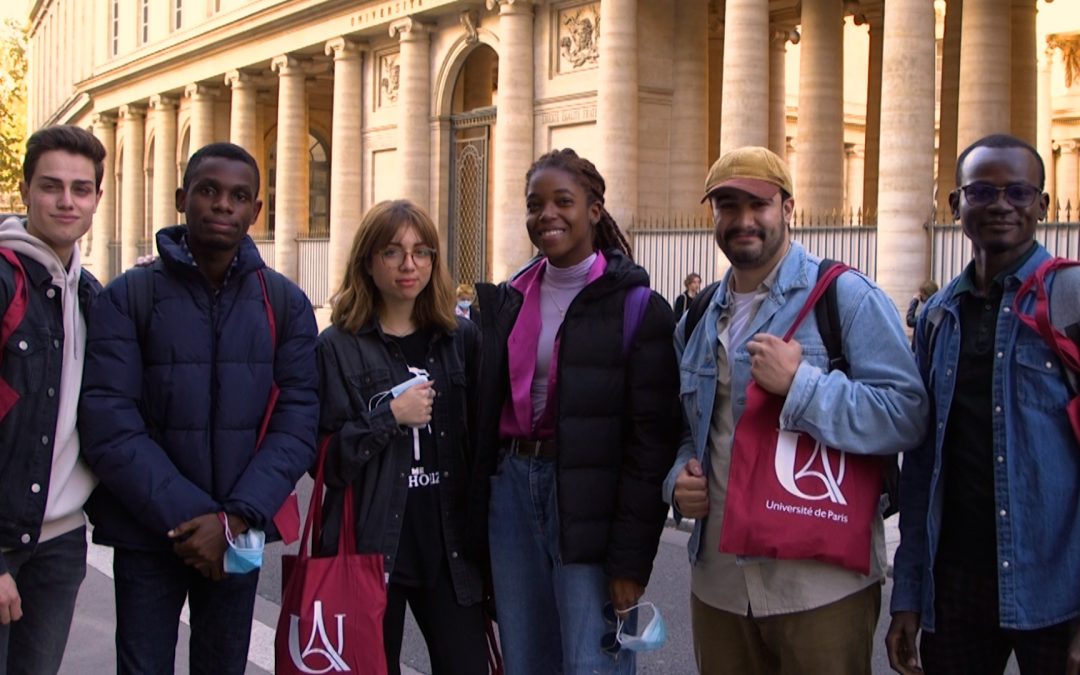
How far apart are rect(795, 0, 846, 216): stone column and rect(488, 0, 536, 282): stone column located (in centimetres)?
500

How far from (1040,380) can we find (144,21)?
39.8 metres

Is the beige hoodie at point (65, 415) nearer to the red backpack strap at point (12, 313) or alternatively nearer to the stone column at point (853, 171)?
the red backpack strap at point (12, 313)

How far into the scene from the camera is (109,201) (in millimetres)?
43812

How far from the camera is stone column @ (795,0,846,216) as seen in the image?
19.8 m

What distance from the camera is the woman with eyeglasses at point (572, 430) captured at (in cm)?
342

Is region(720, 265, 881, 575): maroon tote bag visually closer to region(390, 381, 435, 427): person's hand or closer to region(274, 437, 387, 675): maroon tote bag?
region(390, 381, 435, 427): person's hand

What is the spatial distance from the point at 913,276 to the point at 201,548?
12513 mm

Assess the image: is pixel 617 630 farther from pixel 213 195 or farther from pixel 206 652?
pixel 213 195

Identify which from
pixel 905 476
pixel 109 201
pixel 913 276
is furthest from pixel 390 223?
pixel 109 201

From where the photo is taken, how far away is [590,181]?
11.9 feet

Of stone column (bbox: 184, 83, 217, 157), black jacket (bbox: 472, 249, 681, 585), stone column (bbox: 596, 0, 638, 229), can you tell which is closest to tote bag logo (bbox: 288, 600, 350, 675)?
black jacket (bbox: 472, 249, 681, 585)

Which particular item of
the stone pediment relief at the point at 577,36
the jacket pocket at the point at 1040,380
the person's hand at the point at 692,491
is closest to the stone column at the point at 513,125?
the stone pediment relief at the point at 577,36

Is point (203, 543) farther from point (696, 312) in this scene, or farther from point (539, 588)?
point (696, 312)

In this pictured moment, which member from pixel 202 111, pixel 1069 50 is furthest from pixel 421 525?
pixel 1069 50
